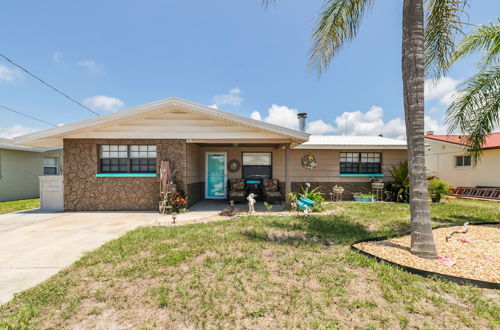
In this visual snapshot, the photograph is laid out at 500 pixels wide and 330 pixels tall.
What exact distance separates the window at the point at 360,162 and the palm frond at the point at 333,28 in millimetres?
6493

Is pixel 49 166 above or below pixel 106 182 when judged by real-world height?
above

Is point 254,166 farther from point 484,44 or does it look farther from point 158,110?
point 484,44

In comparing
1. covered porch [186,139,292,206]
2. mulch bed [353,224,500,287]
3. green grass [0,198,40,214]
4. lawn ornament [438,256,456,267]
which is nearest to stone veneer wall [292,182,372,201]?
covered porch [186,139,292,206]

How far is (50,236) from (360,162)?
38.3ft

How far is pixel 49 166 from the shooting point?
13305mm

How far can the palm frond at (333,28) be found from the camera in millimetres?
4383

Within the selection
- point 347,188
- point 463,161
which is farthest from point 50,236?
point 463,161

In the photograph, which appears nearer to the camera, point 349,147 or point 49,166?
point 349,147

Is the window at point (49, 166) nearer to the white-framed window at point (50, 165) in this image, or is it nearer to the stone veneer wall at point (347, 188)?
the white-framed window at point (50, 165)

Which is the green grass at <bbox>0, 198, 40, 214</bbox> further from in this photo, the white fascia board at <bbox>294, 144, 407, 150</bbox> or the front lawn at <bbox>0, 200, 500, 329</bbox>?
the white fascia board at <bbox>294, 144, 407, 150</bbox>

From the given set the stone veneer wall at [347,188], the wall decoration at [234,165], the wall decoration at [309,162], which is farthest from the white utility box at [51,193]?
the wall decoration at [309,162]

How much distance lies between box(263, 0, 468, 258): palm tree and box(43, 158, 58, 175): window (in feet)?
52.6

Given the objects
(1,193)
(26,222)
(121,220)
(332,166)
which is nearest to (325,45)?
(332,166)

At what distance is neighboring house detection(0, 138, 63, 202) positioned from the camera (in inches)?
423
